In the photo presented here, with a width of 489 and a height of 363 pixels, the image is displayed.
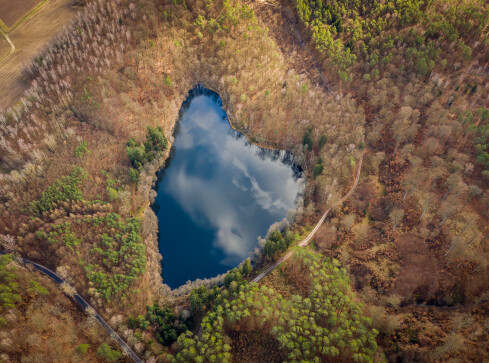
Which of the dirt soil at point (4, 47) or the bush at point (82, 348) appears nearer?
the bush at point (82, 348)

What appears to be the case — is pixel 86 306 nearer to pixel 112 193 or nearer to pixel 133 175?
pixel 112 193

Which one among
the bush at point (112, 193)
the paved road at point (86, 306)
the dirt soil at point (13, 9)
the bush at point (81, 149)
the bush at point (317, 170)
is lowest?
the paved road at point (86, 306)

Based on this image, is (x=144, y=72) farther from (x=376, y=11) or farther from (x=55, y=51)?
(x=376, y=11)

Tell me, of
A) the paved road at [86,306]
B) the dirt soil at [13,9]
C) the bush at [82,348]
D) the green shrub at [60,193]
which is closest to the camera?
the bush at [82,348]

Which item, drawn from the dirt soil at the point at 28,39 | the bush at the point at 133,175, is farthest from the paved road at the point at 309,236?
the dirt soil at the point at 28,39

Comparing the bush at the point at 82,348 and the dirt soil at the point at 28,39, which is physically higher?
the dirt soil at the point at 28,39

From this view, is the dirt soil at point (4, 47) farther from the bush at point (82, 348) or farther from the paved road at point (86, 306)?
the bush at point (82, 348)

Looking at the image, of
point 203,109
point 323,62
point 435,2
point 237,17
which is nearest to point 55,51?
point 203,109
